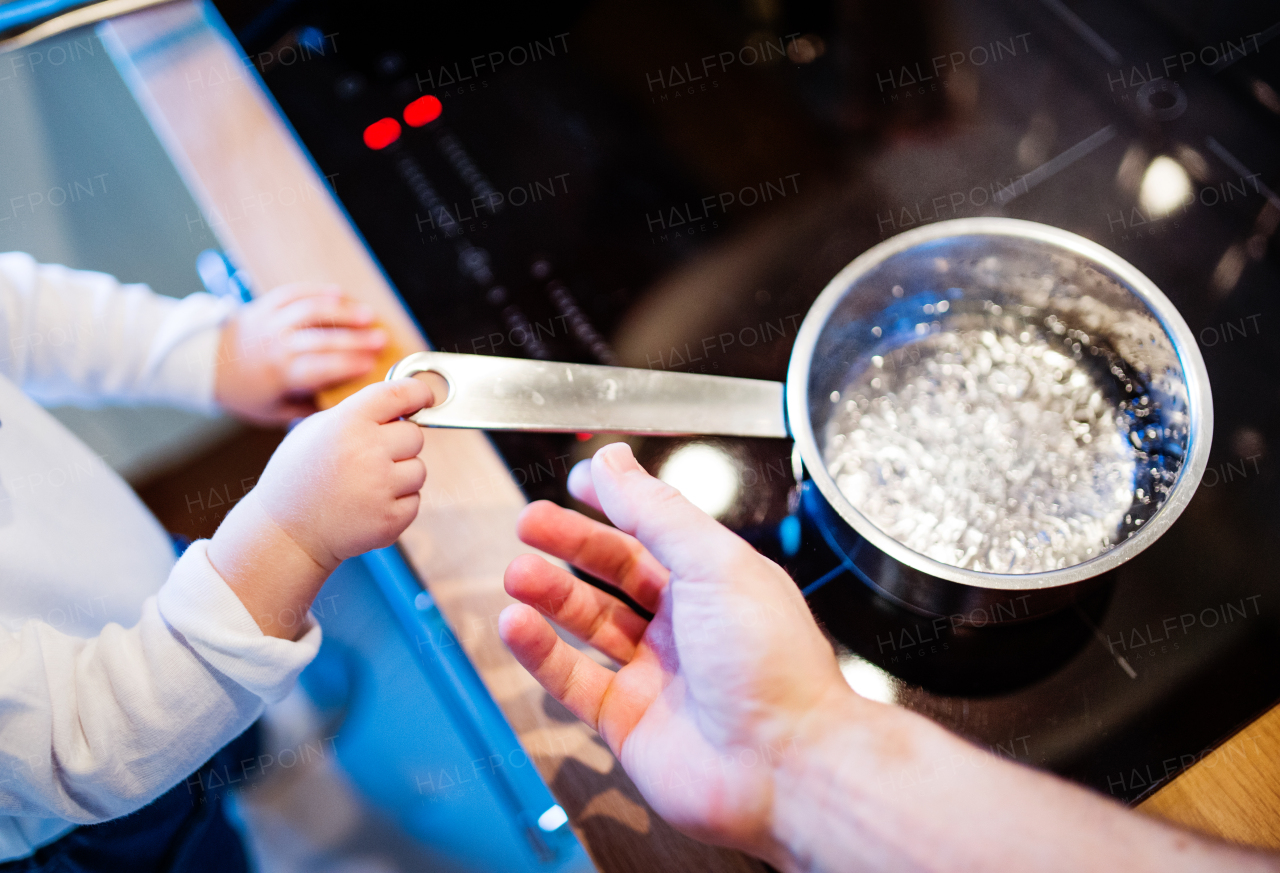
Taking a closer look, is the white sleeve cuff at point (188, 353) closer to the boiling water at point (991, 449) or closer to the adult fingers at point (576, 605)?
the adult fingers at point (576, 605)

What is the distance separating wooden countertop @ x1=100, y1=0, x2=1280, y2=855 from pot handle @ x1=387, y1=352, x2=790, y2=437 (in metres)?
0.08

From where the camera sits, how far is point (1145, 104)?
1.95 feet

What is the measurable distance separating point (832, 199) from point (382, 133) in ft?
1.18

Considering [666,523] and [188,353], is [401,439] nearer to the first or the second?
[666,523]

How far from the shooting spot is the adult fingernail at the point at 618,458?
0.45 m

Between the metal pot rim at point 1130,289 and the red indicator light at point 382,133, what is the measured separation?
1.23 ft

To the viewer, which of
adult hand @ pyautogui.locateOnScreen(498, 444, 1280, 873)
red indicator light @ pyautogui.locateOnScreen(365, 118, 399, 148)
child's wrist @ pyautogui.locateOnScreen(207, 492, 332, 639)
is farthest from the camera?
red indicator light @ pyautogui.locateOnScreen(365, 118, 399, 148)

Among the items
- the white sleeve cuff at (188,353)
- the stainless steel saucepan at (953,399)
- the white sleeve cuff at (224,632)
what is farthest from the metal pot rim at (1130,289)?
the white sleeve cuff at (188,353)

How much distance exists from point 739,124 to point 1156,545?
42 cm

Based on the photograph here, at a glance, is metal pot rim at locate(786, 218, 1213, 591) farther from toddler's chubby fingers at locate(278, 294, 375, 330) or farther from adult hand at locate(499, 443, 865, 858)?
toddler's chubby fingers at locate(278, 294, 375, 330)

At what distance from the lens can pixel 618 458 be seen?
0.46 m

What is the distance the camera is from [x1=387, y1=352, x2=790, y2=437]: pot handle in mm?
467

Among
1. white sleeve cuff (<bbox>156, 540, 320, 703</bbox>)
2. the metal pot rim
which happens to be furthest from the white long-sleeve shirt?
the metal pot rim

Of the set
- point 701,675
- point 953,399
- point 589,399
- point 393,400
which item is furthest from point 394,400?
point 953,399
